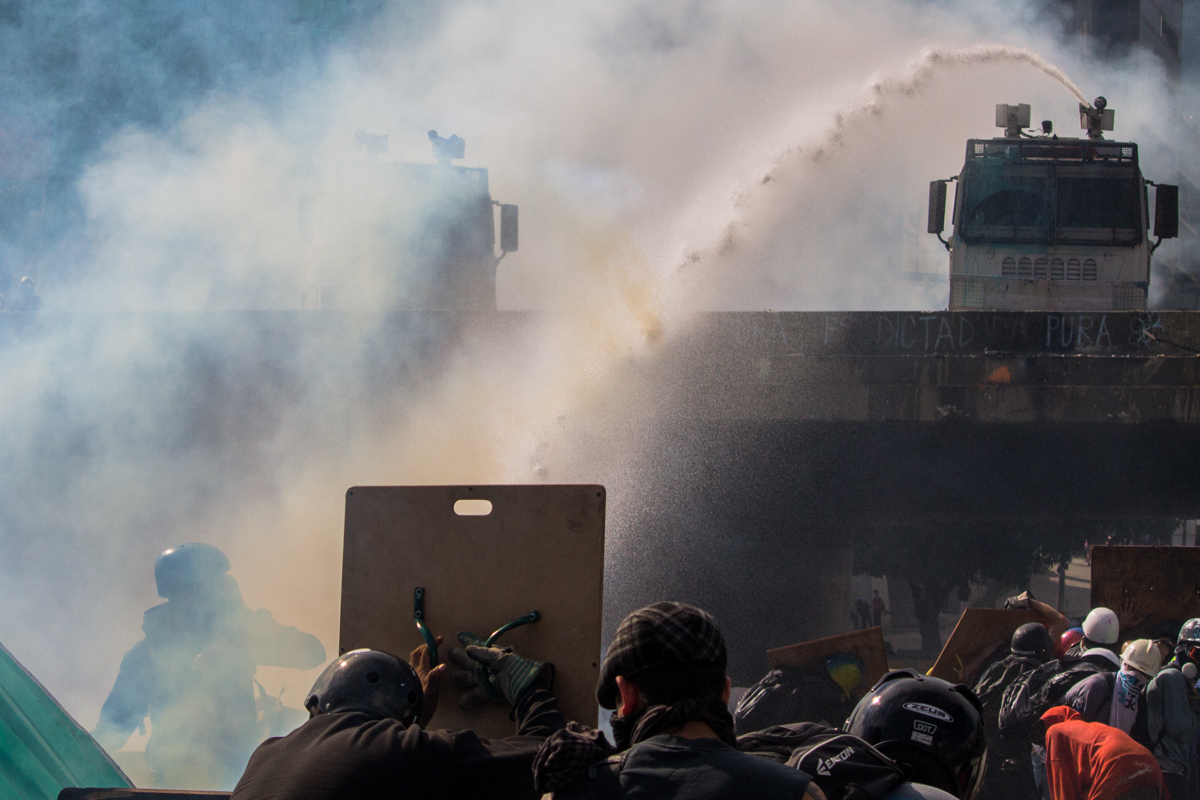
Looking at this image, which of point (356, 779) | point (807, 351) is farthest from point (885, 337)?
point (356, 779)

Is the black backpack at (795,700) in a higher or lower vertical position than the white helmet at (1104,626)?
lower

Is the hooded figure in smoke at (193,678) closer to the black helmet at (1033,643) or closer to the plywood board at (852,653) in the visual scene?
the plywood board at (852,653)

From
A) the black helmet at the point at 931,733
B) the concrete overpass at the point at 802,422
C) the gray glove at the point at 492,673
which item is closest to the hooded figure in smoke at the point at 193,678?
the gray glove at the point at 492,673

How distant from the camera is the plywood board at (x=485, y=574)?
7.71ft

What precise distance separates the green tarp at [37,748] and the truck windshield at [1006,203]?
10.2 meters

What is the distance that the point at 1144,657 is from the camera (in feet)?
13.4

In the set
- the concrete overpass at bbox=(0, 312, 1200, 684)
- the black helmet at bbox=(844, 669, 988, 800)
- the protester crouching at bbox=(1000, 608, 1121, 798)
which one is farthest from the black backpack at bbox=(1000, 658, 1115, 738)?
Result: the concrete overpass at bbox=(0, 312, 1200, 684)

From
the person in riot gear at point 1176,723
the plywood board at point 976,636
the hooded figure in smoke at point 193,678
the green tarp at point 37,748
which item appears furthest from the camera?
the hooded figure in smoke at point 193,678

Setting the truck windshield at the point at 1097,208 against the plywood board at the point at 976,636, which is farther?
the truck windshield at the point at 1097,208

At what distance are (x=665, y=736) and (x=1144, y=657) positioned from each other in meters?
3.45

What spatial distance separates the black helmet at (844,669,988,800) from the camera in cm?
184

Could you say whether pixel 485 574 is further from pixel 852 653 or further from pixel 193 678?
pixel 193 678

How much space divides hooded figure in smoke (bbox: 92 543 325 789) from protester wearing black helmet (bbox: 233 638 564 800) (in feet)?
9.71

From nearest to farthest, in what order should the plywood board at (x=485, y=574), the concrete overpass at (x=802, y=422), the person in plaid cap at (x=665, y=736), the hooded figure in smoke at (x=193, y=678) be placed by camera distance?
the person in plaid cap at (x=665, y=736) → the plywood board at (x=485, y=574) → the hooded figure in smoke at (x=193, y=678) → the concrete overpass at (x=802, y=422)
